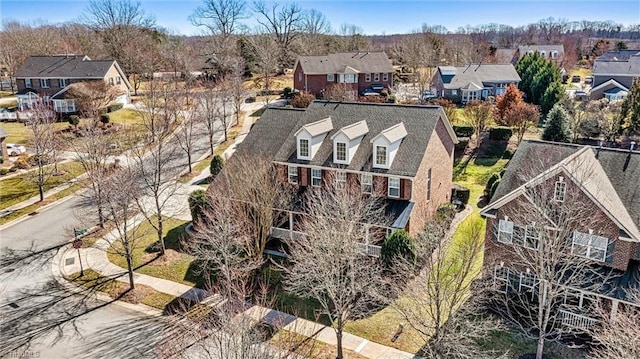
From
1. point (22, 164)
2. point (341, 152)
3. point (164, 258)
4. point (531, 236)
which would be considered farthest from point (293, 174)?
point (22, 164)

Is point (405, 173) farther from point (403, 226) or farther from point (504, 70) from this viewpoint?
point (504, 70)

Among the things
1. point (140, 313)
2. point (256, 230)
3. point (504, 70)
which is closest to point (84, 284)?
point (140, 313)

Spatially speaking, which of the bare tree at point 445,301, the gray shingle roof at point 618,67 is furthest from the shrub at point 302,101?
the gray shingle roof at point 618,67

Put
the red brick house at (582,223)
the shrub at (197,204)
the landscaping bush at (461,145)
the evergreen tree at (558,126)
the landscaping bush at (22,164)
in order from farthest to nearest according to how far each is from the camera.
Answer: the landscaping bush at (461,145)
the evergreen tree at (558,126)
the landscaping bush at (22,164)
the shrub at (197,204)
the red brick house at (582,223)

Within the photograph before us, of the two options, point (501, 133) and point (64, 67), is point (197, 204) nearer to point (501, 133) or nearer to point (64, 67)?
point (501, 133)

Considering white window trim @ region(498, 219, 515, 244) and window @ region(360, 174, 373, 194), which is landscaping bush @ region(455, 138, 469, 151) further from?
white window trim @ region(498, 219, 515, 244)

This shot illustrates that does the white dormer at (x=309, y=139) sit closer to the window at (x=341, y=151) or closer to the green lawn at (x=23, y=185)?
the window at (x=341, y=151)
